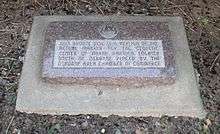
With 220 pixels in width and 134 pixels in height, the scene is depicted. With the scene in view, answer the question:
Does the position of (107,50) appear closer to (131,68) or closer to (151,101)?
(131,68)

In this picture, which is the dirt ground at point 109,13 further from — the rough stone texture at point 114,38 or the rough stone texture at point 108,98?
the rough stone texture at point 114,38

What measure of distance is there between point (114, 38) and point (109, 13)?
53 centimetres

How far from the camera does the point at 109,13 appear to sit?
3320 mm

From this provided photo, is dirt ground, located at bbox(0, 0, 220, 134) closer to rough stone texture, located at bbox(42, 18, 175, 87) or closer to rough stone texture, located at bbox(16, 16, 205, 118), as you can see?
rough stone texture, located at bbox(16, 16, 205, 118)

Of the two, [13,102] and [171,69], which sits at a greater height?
[171,69]

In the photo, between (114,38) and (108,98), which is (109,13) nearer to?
(114,38)

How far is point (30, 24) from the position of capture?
3.22 metres

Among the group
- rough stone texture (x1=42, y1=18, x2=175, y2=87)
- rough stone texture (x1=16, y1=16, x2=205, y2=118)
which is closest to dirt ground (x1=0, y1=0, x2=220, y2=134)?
rough stone texture (x1=16, y1=16, x2=205, y2=118)

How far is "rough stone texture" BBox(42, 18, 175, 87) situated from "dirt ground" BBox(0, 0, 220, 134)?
0.78 ft

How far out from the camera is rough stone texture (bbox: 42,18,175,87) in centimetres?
264

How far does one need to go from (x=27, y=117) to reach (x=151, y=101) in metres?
0.82

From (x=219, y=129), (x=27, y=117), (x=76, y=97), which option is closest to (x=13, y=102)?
(x=27, y=117)

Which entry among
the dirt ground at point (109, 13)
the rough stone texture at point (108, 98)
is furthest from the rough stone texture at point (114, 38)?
the dirt ground at point (109, 13)

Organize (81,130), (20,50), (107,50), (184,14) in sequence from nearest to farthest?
(81,130) < (107,50) < (20,50) < (184,14)
